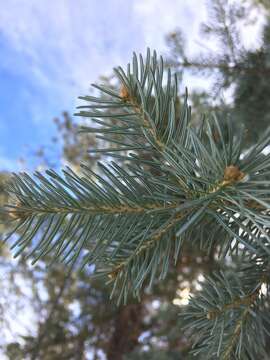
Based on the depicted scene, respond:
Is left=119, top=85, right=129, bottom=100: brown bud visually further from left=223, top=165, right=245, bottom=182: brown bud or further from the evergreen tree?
left=223, top=165, right=245, bottom=182: brown bud

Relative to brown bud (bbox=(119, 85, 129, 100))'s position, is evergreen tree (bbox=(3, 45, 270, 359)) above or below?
below

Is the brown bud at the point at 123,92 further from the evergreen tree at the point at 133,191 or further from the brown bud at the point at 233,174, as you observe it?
the brown bud at the point at 233,174

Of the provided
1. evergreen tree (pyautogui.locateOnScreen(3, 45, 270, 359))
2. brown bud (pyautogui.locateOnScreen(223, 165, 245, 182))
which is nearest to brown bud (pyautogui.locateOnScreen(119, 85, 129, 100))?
evergreen tree (pyautogui.locateOnScreen(3, 45, 270, 359))

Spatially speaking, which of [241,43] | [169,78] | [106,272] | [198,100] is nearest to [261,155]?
[169,78]

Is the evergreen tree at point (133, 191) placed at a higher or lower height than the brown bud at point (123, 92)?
lower

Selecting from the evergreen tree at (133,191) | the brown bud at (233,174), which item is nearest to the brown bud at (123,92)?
the evergreen tree at (133,191)

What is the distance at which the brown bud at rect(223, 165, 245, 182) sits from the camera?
26 cm

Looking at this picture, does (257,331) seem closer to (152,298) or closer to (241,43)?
(241,43)

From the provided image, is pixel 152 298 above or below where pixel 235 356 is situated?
above

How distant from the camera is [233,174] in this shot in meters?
0.26

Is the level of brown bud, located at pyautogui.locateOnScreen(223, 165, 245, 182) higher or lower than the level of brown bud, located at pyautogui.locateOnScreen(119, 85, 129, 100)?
lower

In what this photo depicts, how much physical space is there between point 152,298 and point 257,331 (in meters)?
2.47

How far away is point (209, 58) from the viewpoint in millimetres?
999

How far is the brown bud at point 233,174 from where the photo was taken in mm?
259
